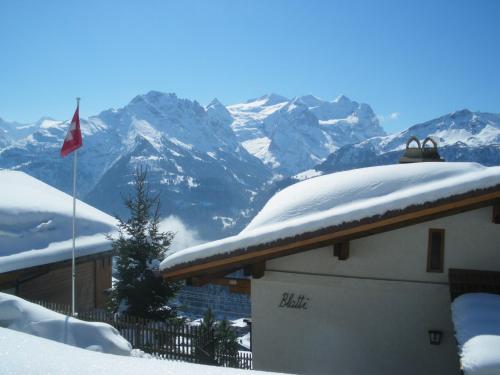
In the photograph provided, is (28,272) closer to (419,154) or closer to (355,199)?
(355,199)

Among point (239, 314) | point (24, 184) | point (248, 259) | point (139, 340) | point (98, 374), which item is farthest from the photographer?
point (239, 314)

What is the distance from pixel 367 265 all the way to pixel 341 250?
1.69 ft

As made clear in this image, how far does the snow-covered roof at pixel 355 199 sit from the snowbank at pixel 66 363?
4.05 m

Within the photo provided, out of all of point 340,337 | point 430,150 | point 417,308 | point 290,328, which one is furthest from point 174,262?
point 430,150

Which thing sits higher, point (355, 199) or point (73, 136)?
point (73, 136)

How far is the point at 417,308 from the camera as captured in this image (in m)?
7.20

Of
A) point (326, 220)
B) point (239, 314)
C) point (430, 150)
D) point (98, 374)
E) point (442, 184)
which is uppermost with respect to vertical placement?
point (430, 150)

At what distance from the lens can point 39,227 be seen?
16047 millimetres

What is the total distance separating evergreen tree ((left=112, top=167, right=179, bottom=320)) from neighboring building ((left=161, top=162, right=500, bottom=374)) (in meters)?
7.80

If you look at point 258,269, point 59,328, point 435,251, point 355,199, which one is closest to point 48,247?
point 258,269

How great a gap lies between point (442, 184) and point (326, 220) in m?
1.91

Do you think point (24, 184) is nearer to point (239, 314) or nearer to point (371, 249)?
point (371, 249)

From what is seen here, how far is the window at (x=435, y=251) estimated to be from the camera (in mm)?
7184

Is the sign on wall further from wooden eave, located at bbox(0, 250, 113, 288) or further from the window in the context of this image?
wooden eave, located at bbox(0, 250, 113, 288)
